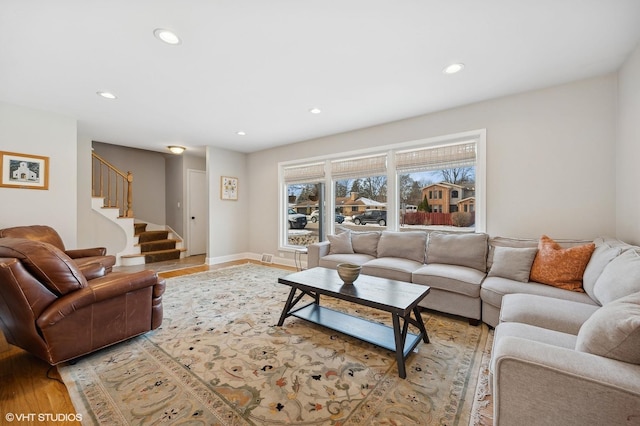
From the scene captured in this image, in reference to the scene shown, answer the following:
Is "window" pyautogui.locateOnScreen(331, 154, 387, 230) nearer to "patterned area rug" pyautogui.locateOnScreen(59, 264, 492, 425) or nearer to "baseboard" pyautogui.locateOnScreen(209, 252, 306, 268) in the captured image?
"baseboard" pyautogui.locateOnScreen(209, 252, 306, 268)

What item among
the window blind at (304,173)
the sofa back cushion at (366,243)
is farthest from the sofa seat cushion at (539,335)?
the window blind at (304,173)

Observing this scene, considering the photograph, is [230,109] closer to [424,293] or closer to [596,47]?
[424,293]

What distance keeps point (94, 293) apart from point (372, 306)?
2.04 metres

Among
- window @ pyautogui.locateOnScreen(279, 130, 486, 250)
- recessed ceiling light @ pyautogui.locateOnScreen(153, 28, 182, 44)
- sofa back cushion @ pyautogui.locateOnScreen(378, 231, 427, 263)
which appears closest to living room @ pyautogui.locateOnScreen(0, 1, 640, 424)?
window @ pyautogui.locateOnScreen(279, 130, 486, 250)

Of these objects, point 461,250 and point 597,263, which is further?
point 461,250

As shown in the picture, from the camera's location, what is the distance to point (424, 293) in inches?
84.5

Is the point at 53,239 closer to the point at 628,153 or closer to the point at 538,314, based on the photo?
the point at 538,314

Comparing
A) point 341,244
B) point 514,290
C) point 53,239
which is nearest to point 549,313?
point 514,290

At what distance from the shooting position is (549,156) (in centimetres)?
289

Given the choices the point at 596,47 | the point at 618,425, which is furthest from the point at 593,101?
the point at 618,425

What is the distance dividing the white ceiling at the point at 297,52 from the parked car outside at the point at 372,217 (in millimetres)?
1553

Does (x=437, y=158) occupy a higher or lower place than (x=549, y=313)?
higher

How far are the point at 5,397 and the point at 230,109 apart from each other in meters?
3.22

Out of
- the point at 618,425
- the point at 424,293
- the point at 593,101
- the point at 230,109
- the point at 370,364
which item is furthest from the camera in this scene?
the point at 230,109
